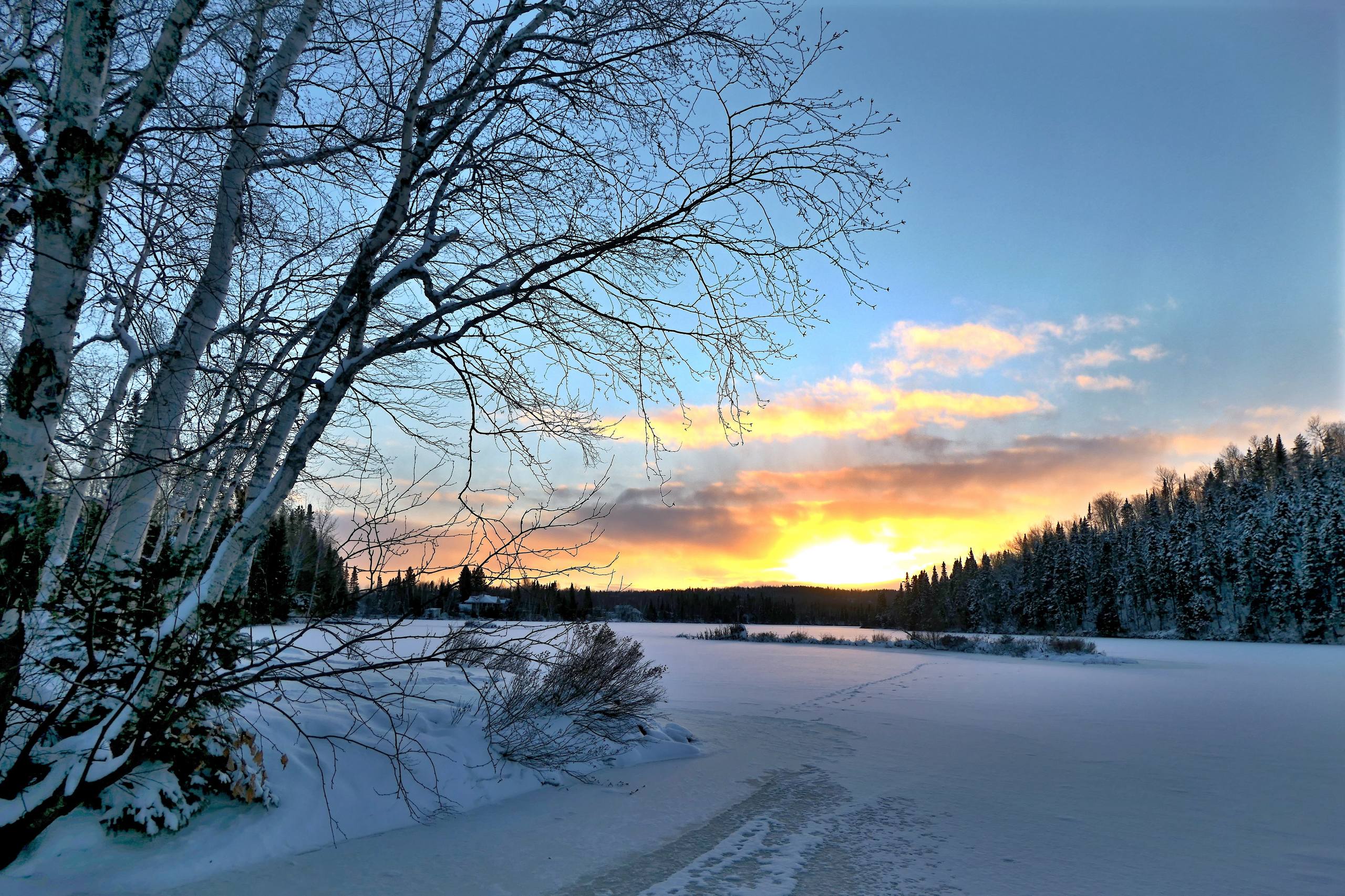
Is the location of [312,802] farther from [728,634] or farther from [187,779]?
[728,634]

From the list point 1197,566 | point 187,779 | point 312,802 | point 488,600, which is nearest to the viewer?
point 488,600

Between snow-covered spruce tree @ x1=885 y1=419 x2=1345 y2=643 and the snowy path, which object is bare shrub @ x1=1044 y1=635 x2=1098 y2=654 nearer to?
the snowy path

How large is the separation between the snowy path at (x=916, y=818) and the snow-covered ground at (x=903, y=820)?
0.03 m

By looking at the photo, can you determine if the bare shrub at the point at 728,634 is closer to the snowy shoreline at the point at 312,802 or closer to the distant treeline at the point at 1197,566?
the distant treeline at the point at 1197,566

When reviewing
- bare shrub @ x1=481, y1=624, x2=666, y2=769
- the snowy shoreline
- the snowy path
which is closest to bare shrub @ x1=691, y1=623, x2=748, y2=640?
the snowy path

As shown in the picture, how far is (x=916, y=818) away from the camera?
23.2 feet

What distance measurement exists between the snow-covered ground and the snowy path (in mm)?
32

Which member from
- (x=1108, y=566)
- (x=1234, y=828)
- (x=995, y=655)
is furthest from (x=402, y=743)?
(x=1108, y=566)

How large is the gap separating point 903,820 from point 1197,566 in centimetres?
6888

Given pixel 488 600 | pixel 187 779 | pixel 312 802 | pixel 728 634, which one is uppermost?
pixel 488 600

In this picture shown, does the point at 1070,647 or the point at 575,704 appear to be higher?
the point at 575,704

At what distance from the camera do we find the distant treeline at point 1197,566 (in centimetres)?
5247

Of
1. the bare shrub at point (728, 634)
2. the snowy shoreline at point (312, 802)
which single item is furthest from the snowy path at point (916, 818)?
the bare shrub at point (728, 634)

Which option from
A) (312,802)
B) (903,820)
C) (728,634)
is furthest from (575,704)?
(728,634)
